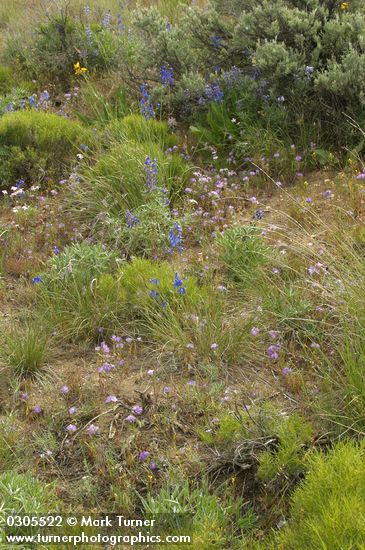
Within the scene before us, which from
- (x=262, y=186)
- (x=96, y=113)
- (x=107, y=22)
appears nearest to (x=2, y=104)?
(x=96, y=113)

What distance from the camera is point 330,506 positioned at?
2600mm

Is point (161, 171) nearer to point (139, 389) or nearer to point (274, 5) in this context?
point (274, 5)

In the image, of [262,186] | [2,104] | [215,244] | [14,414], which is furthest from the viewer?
[2,104]

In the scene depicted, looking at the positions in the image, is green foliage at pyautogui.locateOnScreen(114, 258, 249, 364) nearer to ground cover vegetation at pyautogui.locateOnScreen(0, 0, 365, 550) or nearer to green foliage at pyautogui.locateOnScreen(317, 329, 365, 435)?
ground cover vegetation at pyautogui.locateOnScreen(0, 0, 365, 550)

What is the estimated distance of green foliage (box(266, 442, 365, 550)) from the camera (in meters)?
2.50

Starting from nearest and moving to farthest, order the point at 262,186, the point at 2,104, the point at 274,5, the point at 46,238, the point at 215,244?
1. the point at 215,244
2. the point at 46,238
3. the point at 262,186
4. the point at 274,5
5. the point at 2,104

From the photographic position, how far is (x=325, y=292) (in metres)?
3.79

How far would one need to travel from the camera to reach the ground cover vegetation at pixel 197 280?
3.13 m

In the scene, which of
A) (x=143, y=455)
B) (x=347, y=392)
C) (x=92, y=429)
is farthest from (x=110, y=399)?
(x=347, y=392)

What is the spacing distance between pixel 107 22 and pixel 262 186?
4.03m

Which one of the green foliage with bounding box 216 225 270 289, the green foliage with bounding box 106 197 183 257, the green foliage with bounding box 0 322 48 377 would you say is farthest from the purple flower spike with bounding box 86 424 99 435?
the green foliage with bounding box 106 197 183 257

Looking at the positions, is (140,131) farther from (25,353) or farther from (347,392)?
(347,392)

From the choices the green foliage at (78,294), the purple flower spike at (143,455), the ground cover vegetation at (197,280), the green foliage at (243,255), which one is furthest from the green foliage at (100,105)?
the purple flower spike at (143,455)

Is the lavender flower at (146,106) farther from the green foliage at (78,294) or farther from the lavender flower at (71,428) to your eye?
the lavender flower at (71,428)
